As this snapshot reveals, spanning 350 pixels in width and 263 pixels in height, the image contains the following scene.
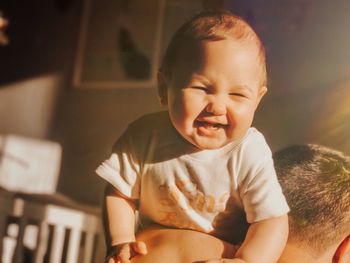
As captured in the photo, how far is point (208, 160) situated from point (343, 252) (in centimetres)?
25

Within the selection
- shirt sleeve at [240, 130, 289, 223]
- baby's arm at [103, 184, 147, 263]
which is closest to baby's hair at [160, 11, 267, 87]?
shirt sleeve at [240, 130, 289, 223]

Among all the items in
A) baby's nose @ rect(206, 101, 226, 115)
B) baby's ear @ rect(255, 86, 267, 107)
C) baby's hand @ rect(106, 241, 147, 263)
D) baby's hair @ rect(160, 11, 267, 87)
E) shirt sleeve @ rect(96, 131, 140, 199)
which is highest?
baby's hair @ rect(160, 11, 267, 87)

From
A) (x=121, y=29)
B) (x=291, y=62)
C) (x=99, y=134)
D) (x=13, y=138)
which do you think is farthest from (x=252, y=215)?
(x=13, y=138)

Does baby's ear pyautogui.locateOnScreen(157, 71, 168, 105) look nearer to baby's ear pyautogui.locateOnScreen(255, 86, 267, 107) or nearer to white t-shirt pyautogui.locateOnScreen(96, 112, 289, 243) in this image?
white t-shirt pyautogui.locateOnScreen(96, 112, 289, 243)

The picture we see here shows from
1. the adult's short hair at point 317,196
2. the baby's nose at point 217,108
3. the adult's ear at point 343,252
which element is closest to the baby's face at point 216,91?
the baby's nose at point 217,108

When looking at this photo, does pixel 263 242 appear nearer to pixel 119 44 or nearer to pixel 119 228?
pixel 119 228

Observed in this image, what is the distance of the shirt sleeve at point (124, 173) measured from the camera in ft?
2.28

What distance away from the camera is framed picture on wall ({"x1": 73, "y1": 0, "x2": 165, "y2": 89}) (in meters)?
0.89

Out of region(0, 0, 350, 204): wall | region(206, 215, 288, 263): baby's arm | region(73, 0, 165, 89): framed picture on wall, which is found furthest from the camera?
region(73, 0, 165, 89): framed picture on wall

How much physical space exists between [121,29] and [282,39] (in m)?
0.35

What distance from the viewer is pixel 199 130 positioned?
66 cm

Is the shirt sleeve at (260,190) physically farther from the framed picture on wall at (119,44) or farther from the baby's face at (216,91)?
Answer: the framed picture on wall at (119,44)

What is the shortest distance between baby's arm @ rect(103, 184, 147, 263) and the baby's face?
149 millimetres

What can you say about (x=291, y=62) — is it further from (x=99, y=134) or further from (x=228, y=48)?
(x=99, y=134)
